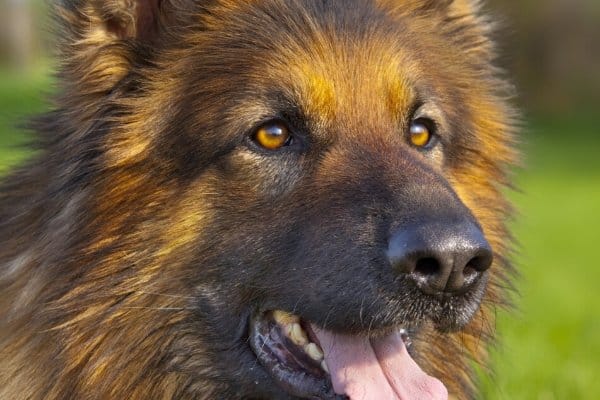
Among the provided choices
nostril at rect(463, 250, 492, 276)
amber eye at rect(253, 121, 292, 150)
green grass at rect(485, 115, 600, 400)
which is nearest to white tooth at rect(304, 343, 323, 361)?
nostril at rect(463, 250, 492, 276)

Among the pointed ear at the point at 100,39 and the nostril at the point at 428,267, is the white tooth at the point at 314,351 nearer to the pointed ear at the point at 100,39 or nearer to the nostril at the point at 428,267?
the nostril at the point at 428,267

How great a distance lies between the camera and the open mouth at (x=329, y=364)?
147 inches

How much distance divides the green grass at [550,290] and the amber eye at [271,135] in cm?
119

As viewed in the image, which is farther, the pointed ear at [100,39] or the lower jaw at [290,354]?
the pointed ear at [100,39]

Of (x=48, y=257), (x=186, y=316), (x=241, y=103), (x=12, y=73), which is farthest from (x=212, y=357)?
(x=12, y=73)

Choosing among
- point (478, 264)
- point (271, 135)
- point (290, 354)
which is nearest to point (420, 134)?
point (271, 135)

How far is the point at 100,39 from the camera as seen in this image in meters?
3.88

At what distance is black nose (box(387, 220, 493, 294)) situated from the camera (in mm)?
3387

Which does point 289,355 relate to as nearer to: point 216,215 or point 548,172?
point 216,215

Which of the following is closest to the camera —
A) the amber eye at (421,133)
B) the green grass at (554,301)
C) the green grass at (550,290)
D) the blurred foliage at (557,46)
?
the amber eye at (421,133)

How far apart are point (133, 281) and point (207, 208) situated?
16.5 inches

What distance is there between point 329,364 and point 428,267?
0.64 meters

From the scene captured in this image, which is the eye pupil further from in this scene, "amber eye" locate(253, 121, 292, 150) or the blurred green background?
the blurred green background

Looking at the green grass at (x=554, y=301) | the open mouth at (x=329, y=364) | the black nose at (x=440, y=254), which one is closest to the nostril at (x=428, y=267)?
the black nose at (x=440, y=254)
